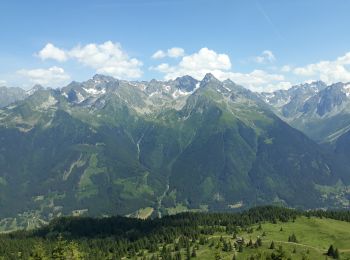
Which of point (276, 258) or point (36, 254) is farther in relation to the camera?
point (36, 254)

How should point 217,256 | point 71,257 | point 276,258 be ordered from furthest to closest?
point 217,256 < point 71,257 < point 276,258

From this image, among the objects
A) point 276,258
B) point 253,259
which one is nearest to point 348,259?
point 253,259

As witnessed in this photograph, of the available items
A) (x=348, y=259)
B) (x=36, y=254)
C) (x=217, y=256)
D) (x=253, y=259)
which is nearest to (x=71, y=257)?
(x=36, y=254)

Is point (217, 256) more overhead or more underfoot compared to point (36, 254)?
more underfoot

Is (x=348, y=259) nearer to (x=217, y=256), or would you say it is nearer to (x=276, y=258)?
(x=217, y=256)

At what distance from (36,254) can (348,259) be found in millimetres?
138351

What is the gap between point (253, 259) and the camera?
18688 centimetres

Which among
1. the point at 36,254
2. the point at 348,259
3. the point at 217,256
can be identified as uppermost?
the point at 36,254

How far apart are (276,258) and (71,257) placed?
172ft

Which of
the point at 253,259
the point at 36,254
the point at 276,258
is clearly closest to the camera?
the point at 276,258

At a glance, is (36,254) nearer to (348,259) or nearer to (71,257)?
(71,257)

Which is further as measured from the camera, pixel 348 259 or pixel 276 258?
pixel 348 259

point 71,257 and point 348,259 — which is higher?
point 71,257

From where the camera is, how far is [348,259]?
19625cm
